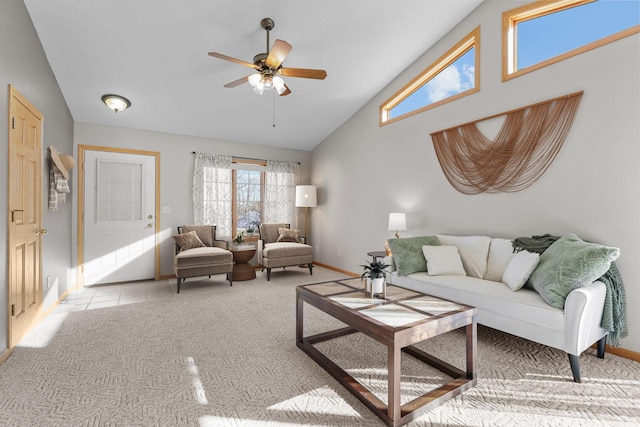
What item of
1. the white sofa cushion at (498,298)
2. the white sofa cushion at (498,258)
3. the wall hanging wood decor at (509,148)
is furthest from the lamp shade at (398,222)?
the white sofa cushion at (498,258)

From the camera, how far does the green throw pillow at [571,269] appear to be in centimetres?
209

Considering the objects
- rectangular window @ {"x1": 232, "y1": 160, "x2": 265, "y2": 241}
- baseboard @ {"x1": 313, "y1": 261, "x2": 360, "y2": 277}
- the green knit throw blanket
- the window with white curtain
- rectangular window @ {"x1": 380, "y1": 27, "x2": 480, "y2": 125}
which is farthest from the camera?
rectangular window @ {"x1": 232, "y1": 160, "x2": 265, "y2": 241}

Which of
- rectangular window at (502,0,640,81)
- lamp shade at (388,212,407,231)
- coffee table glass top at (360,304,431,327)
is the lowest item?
coffee table glass top at (360,304,431,327)

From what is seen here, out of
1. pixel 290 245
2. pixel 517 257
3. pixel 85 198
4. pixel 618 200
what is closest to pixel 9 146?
pixel 85 198

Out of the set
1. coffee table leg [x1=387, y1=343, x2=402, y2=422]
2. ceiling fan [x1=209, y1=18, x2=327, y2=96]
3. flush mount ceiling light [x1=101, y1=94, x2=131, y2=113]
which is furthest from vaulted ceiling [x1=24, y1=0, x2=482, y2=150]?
coffee table leg [x1=387, y1=343, x2=402, y2=422]

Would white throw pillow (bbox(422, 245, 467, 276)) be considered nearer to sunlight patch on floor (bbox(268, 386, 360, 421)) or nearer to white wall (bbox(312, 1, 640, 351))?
white wall (bbox(312, 1, 640, 351))

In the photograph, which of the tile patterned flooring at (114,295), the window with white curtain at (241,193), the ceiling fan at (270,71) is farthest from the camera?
the window with white curtain at (241,193)

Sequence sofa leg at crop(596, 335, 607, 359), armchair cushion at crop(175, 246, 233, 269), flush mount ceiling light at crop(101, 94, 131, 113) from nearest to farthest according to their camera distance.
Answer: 1. sofa leg at crop(596, 335, 607, 359)
2. flush mount ceiling light at crop(101, 94, 131, 113)
3. armchair cushion at crop(175, 246, 233, 269)

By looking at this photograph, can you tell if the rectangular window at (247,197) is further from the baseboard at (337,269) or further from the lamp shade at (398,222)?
the lamp shade at (398,222)

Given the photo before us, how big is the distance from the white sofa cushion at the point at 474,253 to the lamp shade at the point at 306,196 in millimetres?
3185

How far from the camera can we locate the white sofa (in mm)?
2023

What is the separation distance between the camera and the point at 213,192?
5535 millimetres

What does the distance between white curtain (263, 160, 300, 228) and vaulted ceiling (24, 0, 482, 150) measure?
1.38 metres

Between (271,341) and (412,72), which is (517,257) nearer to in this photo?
(271,341)
